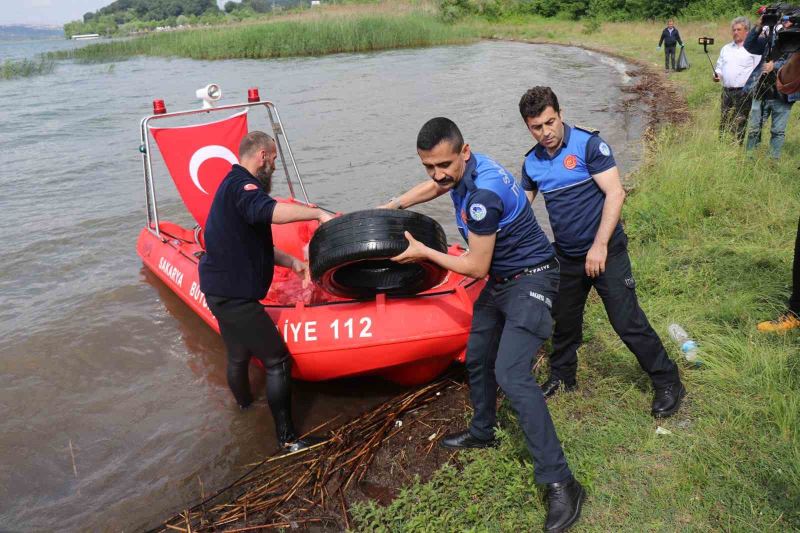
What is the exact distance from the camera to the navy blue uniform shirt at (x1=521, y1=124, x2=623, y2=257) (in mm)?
3311

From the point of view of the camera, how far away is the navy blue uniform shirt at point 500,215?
2893 millimetres

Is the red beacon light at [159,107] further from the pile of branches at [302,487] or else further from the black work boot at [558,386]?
the black work boot at [558,386]

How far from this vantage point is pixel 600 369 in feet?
13.2

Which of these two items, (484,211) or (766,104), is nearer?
(484,211)

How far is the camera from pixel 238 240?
371cm

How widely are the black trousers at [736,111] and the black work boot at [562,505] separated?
249 inches

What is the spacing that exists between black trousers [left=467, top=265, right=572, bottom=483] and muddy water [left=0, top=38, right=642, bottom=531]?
143 cm

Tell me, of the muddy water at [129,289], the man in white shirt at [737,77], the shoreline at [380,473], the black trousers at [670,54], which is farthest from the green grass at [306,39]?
the shoreline at [380,473]

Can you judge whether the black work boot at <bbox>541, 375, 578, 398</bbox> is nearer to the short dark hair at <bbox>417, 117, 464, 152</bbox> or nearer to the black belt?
the black belt

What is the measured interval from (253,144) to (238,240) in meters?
0.59

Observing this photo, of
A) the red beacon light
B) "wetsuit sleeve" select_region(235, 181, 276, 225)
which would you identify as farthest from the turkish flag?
"wetsuit sleeve" select_region(235, 181, 276, 225)

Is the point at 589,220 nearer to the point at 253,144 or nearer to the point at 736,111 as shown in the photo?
the point at 253,144

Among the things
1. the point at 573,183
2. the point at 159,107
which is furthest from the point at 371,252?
the point at 159,107

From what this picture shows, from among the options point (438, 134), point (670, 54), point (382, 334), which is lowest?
point (382, 334)
